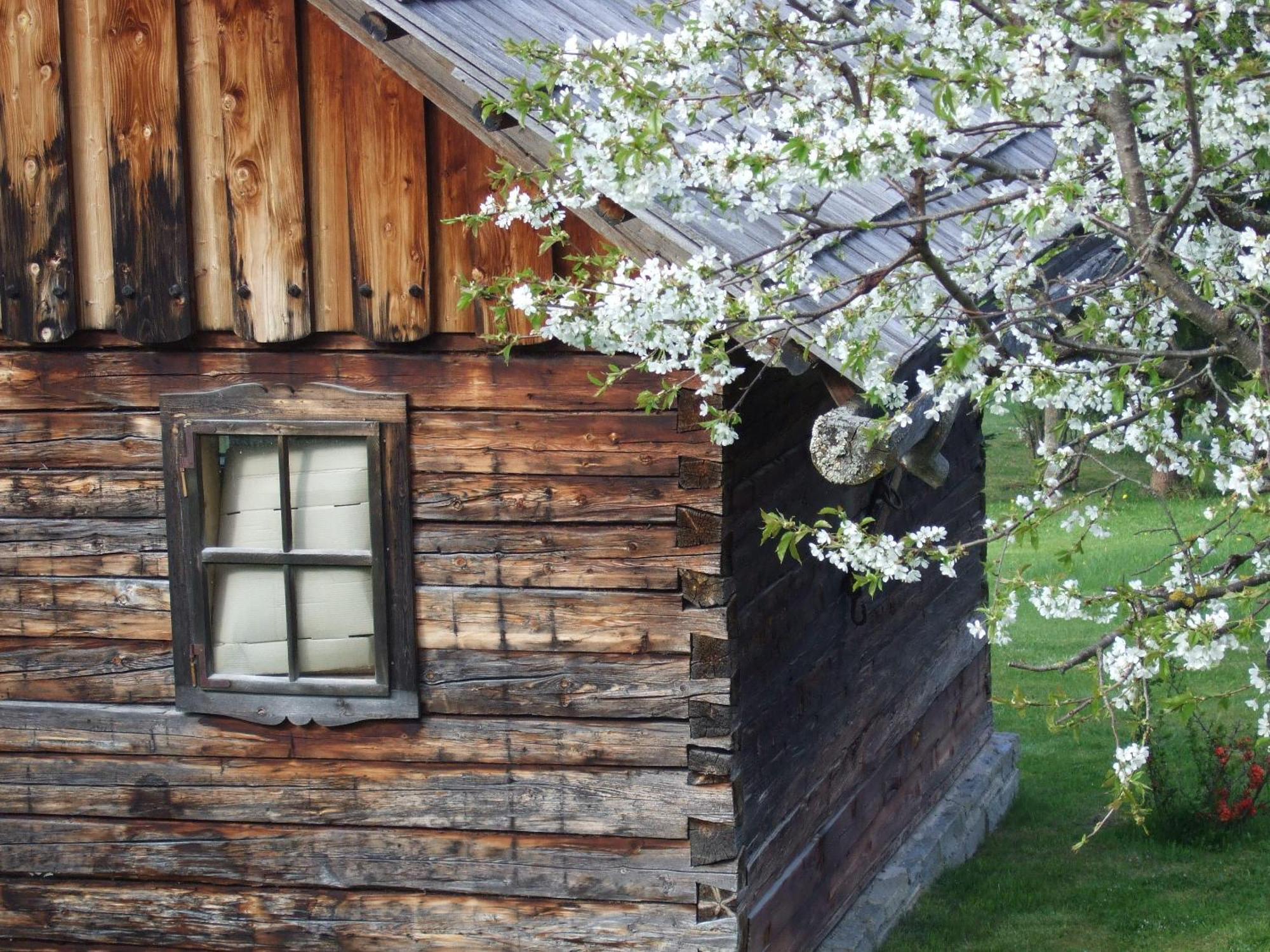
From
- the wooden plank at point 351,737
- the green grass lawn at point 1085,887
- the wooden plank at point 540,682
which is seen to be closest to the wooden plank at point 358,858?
the wooden plank at point 351,737

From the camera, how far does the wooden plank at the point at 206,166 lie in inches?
191

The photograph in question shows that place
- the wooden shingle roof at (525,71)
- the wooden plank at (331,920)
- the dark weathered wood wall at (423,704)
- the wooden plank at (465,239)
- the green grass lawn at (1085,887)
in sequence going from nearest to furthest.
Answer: the wooden shingle roof at (525,71) → the wooden plank at (465,239) → the dark weathered wood wall at (423,704) → the wooden plank at (331,920) → the green grass lawn at (1085,887)

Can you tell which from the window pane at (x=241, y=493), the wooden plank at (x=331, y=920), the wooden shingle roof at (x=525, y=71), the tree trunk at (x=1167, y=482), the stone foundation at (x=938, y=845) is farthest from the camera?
the tree trunk at (x=1167, y=482)

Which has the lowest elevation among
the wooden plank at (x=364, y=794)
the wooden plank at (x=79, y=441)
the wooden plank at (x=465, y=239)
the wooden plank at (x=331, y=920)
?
the wooden plank at (x=331, y=920)

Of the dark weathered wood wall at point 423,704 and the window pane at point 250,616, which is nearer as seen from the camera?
the dark weathered wood wall at point 423,704

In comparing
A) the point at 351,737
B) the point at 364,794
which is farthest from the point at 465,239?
the point at 364,794

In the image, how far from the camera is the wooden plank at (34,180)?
497cm

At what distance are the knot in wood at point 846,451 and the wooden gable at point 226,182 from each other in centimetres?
123

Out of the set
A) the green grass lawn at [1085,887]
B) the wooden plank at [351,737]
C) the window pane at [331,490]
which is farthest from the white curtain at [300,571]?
the green grass lawn at [1085,887]

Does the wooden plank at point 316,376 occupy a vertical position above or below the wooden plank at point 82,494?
above

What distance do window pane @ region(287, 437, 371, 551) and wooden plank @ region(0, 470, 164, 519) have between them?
0.52 meters

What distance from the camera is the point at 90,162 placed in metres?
5.00

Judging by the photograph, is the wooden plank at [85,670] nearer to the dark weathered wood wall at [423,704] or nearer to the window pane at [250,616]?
the dark weathered wood wall at [423,704]

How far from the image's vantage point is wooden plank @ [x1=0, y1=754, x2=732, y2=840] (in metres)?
4.89
